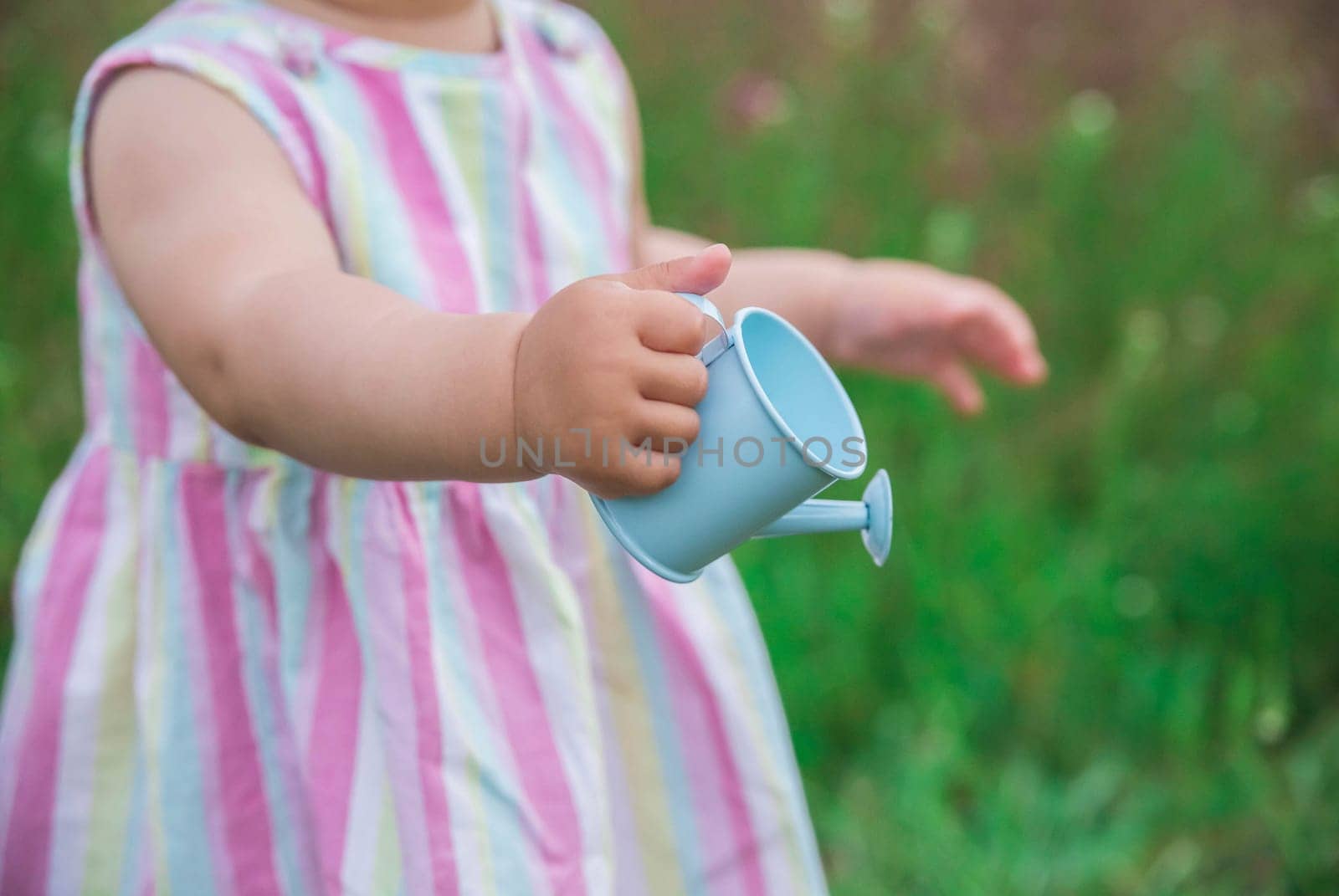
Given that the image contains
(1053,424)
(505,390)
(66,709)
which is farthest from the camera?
(1053,424)

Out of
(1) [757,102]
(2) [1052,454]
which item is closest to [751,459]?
(2) [1052,454]

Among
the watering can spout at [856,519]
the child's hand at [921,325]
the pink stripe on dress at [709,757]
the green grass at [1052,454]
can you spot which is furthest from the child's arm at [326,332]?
the green grass at [1052,454]

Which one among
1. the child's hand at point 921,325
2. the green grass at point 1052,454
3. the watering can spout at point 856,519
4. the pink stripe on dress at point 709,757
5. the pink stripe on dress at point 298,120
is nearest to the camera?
the watering can spout at point 856,519

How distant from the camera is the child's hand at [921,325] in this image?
979mm

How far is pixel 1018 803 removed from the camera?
142cm

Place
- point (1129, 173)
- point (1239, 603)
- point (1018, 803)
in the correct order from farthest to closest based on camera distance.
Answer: point (1129, 173) < point (1239, 603) < point (1018, 803)


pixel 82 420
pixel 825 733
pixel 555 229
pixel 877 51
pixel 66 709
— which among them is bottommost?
pixel 825 733

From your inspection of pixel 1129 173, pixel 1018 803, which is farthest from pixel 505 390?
pixel 1129 173

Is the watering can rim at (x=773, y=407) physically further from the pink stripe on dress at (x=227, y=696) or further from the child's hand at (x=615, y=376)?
the pink stripe on dress at (x=227, y=696)

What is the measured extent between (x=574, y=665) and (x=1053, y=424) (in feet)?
4.03

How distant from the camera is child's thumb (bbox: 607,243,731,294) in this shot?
0.58m

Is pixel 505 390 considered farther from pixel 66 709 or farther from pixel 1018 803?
pixel 1018 803

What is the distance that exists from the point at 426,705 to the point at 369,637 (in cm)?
5

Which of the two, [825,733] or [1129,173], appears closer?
[825,733]
